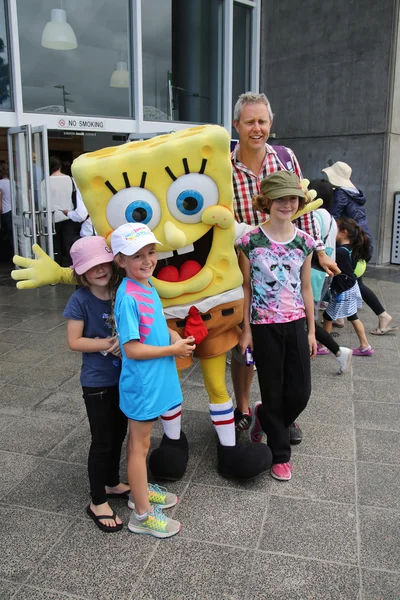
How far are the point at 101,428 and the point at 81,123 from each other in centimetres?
774

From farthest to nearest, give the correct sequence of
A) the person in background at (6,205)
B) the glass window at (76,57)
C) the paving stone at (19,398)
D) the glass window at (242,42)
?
1. the glass window at (242,42)
2. the person in background at (6,205)
3. the glass window at (76,57)
4. the paving stone at (19,398)

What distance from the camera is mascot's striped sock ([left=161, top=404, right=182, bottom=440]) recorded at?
10.7 ft

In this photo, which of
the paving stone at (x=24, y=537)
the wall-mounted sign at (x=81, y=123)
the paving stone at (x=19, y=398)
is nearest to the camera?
the paving stone at (x=24, y=537)

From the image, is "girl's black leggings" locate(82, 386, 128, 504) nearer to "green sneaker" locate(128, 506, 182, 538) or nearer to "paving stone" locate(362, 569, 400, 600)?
"green sneaker" locate(128, 506, 182, 538)

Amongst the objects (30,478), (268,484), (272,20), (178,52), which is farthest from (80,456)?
(272,20)

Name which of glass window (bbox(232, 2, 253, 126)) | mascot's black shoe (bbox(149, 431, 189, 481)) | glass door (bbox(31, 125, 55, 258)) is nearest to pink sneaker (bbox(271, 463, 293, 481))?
mascot's black shoe (bbox(149, 431, 189, 481))

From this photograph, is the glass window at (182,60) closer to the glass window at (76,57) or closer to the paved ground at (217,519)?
the glass window at (76,57)

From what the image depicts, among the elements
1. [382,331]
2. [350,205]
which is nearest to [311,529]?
[382,331]

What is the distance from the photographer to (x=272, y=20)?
10961 mm

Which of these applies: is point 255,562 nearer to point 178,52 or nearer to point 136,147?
point 136,147

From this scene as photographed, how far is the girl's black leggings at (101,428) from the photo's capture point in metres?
2.71

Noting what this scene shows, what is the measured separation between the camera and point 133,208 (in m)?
2.86

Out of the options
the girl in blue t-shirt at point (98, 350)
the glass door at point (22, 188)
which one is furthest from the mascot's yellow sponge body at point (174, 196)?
the glass door at point (22, 188)

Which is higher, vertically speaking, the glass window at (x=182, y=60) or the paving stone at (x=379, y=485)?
the glass window at (x=182, y=60)
